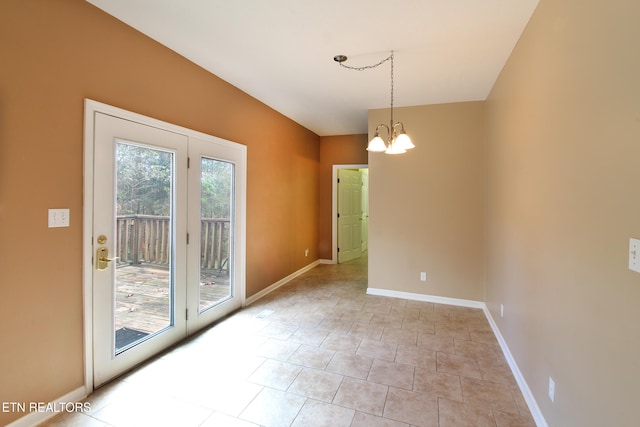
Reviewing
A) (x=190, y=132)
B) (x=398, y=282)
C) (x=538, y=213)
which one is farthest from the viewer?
(x=398, y=282)

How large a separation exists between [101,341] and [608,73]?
10.9ft

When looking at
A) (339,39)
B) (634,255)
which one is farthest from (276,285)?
(634,255)

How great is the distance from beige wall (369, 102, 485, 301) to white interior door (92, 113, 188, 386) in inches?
106

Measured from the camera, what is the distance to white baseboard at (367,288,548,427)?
192cm

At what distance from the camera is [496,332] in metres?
3.10

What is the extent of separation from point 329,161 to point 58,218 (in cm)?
492

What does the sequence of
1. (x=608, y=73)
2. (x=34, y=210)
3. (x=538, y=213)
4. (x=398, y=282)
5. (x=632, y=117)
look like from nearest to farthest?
(x=632, y=117) → (x=608, y=73) → (x=34, y=210) → (x=538, y=213) → (x=398, y=282)

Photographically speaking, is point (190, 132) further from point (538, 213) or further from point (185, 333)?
point (538, 213)

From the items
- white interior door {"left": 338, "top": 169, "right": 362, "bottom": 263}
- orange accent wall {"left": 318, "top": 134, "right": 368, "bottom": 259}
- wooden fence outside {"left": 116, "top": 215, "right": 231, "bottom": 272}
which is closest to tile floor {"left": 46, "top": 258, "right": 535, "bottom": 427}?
wooden fence outside {"left": 116, "top": 215, "right": 231, "bottom": 272}

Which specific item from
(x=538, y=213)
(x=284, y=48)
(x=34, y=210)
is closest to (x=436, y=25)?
(x=284, y=48)

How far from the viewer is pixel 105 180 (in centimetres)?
216

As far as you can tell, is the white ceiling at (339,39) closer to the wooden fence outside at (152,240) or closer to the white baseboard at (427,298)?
the wooden fence outside at (152,240)

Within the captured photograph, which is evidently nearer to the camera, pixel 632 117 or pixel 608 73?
pixel 632 117

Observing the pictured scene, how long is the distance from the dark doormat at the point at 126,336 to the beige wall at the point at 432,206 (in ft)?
9.92
